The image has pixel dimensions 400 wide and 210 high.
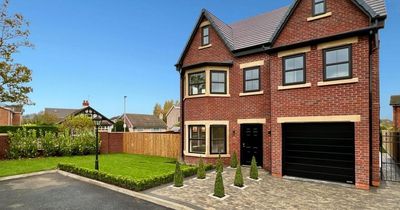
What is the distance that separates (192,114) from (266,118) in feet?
15.6

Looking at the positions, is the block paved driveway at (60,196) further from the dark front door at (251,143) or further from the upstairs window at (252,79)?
the upstairs window at (252,79)

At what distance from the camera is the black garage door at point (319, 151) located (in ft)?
34.1

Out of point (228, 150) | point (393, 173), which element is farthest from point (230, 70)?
point (393, 173)

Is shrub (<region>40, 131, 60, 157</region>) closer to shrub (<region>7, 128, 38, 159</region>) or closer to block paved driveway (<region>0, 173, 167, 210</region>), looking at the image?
shrub (<region>7, 128, 38, 159</region>)

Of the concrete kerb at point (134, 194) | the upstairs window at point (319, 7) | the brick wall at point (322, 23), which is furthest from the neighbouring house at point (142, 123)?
the upstairs window at point (319, 7)

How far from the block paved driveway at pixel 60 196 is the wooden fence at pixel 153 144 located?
27.5 feet

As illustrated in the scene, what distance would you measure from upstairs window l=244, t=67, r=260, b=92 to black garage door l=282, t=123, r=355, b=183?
3181 millimetres

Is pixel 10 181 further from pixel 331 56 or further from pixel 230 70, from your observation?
pixel 331 56

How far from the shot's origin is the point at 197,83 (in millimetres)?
15773

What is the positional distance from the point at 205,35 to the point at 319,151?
10226 mm

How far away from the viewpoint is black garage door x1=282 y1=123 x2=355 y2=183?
34.1ft

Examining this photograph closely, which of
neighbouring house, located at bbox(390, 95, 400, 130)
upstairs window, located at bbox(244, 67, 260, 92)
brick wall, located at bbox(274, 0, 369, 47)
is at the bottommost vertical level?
neighbouring house, located at bbox(390, 95, 400, 130)

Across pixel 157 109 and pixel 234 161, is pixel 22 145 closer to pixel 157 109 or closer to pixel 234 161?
pixel 234 161

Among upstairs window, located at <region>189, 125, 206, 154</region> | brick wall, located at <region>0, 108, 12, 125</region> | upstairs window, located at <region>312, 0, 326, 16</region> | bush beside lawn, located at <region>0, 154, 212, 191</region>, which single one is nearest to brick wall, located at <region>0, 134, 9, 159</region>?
bush beside lawn, located at <region>0, 154, 212, 191</region>
